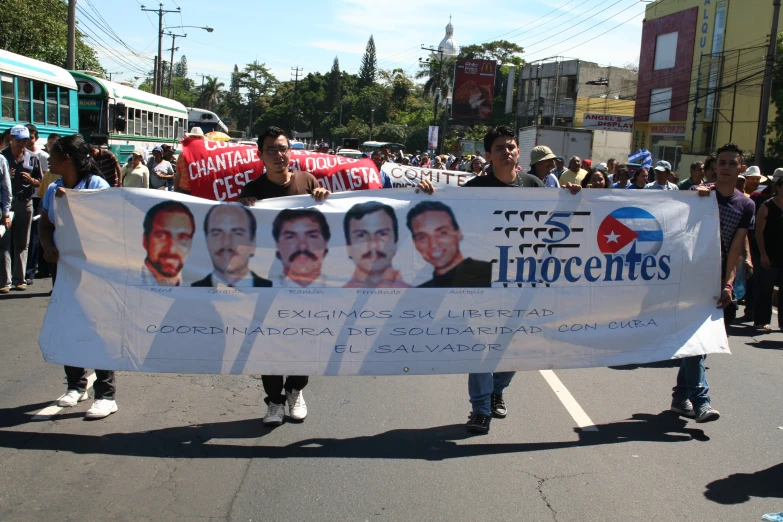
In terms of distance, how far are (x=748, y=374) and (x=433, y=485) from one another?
175 inches

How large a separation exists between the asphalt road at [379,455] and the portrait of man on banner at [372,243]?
1062mm

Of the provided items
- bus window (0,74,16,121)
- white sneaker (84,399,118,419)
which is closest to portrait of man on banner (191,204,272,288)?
white sneaker (84,399,118,419)

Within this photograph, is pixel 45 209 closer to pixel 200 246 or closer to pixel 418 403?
pixel 200 246

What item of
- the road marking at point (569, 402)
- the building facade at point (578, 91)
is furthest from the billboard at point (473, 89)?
the road marking at point (569, 402)

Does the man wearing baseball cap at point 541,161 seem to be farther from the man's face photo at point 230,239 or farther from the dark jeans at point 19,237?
the dark jeans at point 19,237

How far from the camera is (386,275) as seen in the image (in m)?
5.11

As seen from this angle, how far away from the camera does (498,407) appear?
5.66 meters

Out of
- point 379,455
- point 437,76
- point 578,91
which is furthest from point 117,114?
point 437,76

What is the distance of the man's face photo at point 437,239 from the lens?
517 cm

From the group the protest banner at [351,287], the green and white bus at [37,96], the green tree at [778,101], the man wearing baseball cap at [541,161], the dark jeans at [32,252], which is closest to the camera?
the protest banner at [351,287]

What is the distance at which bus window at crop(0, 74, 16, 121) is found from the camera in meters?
15.2

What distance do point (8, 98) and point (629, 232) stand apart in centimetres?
1408

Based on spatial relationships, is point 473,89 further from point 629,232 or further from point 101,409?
point 101,409

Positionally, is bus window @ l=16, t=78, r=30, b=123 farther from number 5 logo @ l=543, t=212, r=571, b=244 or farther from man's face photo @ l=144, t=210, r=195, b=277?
number 5 logo @ l=543, t=212, r=571, b=244
